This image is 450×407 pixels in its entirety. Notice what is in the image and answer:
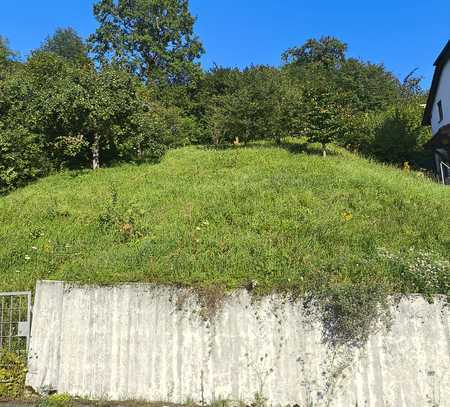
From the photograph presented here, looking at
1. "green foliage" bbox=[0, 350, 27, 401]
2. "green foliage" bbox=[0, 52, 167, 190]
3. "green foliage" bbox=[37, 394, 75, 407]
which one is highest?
"green foliage" bbox=[0, 52, 167, 190]

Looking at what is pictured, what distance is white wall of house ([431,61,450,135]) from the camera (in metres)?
17.8

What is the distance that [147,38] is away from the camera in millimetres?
31219

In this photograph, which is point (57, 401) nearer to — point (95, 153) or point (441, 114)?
point (95, 153)

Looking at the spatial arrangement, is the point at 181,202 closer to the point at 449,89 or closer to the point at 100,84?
the point at 100,84

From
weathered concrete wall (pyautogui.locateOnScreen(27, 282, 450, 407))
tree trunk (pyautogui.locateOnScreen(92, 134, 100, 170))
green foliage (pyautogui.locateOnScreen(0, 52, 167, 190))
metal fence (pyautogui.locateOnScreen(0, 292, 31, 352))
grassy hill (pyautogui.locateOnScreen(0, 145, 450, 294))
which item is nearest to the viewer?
weathered concrete wall (pyautogui.locateOnScreen(27, 282, 450, 407))

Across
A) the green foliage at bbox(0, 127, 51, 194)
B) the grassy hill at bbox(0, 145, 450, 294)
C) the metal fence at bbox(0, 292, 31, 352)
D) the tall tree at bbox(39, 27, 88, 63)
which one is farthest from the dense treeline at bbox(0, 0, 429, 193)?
the tall tree at bbox(39, 27, 88, 63)

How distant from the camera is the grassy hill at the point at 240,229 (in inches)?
246

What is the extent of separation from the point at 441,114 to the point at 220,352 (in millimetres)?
17566

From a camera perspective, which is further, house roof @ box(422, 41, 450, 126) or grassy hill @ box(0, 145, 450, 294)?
house roof @ box(422, 41, 450, 126)

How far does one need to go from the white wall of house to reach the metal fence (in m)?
17.9

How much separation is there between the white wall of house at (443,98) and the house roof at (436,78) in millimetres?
236

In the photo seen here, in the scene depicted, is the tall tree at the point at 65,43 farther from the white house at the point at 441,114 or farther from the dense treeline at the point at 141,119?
the white house at the point at 441,114

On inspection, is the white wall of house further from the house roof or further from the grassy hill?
the grassy hill

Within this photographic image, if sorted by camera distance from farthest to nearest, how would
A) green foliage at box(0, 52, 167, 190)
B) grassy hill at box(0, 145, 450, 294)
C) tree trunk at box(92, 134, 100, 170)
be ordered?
tree trunk at box(92, 134, 100, 170) < green foliage at box(0, 52, 167, 190) < grassy hill at box(0, 145, 450, 294)
